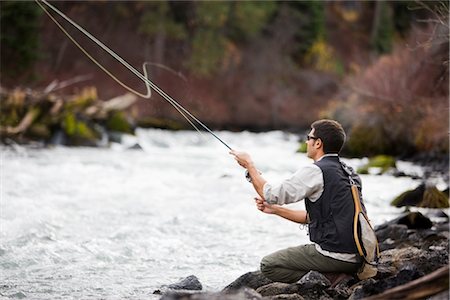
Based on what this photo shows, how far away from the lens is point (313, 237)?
15.0 feet

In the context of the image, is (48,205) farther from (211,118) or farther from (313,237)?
(211,118)

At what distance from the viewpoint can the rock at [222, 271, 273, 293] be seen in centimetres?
505

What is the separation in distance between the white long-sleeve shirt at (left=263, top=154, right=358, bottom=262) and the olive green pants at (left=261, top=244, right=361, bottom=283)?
1.53 feet

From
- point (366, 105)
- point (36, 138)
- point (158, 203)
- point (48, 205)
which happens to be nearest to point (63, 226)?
point (48, 205)

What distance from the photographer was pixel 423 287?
3129mm

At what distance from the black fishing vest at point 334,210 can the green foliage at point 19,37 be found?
21.6 metres

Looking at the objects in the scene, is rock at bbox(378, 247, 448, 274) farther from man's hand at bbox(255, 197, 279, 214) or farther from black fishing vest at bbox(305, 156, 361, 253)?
man's hand at bbox(255, 197, 279, 214)

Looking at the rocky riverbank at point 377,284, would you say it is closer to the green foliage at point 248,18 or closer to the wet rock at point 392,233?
the wet rock at point 392,233

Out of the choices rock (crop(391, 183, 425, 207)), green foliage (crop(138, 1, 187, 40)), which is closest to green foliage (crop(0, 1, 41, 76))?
green foliage (crop(138, 1, 187, 40))

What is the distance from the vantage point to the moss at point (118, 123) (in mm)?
20922

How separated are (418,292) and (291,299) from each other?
146 centimetres

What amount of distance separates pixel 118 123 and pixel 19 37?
6.90m

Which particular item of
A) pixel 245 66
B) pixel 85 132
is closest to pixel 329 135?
pixel 85 132

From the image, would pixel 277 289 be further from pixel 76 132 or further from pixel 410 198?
pixel 76 132
